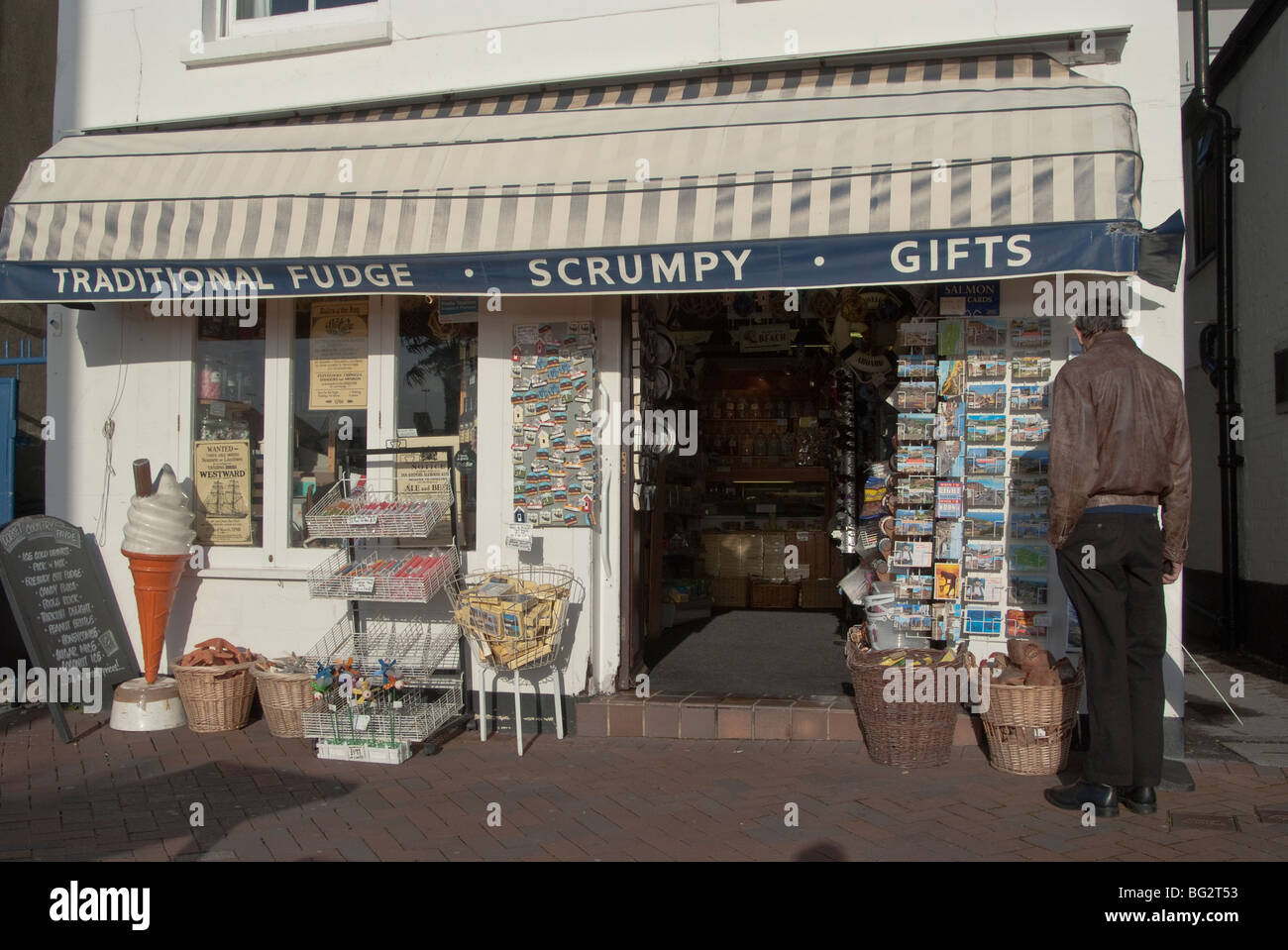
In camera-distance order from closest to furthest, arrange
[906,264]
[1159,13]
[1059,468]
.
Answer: [1059,468] < [906,264] < [1159,13]

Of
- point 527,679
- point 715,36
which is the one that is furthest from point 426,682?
point 715,36

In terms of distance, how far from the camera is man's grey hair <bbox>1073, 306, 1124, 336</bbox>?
4.82m

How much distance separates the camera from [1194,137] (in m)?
9.74

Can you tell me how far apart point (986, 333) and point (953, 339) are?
0.58 ft

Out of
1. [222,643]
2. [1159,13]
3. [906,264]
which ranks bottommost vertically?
[222,643]

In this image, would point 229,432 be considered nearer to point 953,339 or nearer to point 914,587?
point 914,587

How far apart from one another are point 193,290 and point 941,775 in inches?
200

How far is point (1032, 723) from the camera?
5.17 m

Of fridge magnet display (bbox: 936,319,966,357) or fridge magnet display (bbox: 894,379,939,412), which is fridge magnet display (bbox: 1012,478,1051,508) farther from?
fridge magnet display (bbox: 936,319,966,357)

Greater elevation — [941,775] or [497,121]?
[497,121]

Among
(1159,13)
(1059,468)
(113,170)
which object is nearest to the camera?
(1059,468)

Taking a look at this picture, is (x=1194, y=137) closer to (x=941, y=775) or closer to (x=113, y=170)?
(x=941, y=775)

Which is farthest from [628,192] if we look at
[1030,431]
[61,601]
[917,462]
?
[61,601]

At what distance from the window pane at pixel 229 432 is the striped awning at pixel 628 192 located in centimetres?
87
